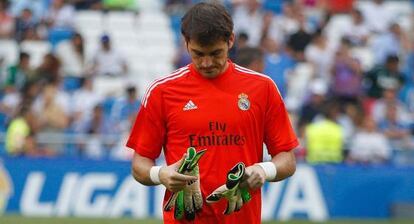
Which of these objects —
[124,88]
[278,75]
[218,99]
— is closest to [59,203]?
[124,88]

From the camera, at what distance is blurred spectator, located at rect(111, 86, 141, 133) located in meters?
17.7

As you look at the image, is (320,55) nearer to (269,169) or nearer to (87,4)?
(87,4)

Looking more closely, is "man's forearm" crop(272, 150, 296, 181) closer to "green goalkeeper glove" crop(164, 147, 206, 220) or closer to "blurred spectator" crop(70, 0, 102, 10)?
"green goalkeeper glove" crop(164, 147, 206, 220)

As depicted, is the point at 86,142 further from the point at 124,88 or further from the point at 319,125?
the point at 319,125

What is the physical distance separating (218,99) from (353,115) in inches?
469

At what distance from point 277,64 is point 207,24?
12746 mm

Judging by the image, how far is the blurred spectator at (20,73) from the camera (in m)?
18.5

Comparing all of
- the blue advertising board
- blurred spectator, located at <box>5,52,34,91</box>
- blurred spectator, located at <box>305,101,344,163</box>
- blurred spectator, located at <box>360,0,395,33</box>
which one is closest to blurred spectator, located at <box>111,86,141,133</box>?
the blue advertising board

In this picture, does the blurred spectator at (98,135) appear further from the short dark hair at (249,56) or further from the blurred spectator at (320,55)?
the short dark hair at (249,56)

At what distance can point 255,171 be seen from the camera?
625 centimetres

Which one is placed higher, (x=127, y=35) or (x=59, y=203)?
(x=127, y=35)

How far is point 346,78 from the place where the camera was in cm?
1941

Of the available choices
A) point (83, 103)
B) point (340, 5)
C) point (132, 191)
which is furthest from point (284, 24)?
point (132, 191)

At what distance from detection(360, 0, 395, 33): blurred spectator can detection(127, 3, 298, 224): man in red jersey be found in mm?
15133
